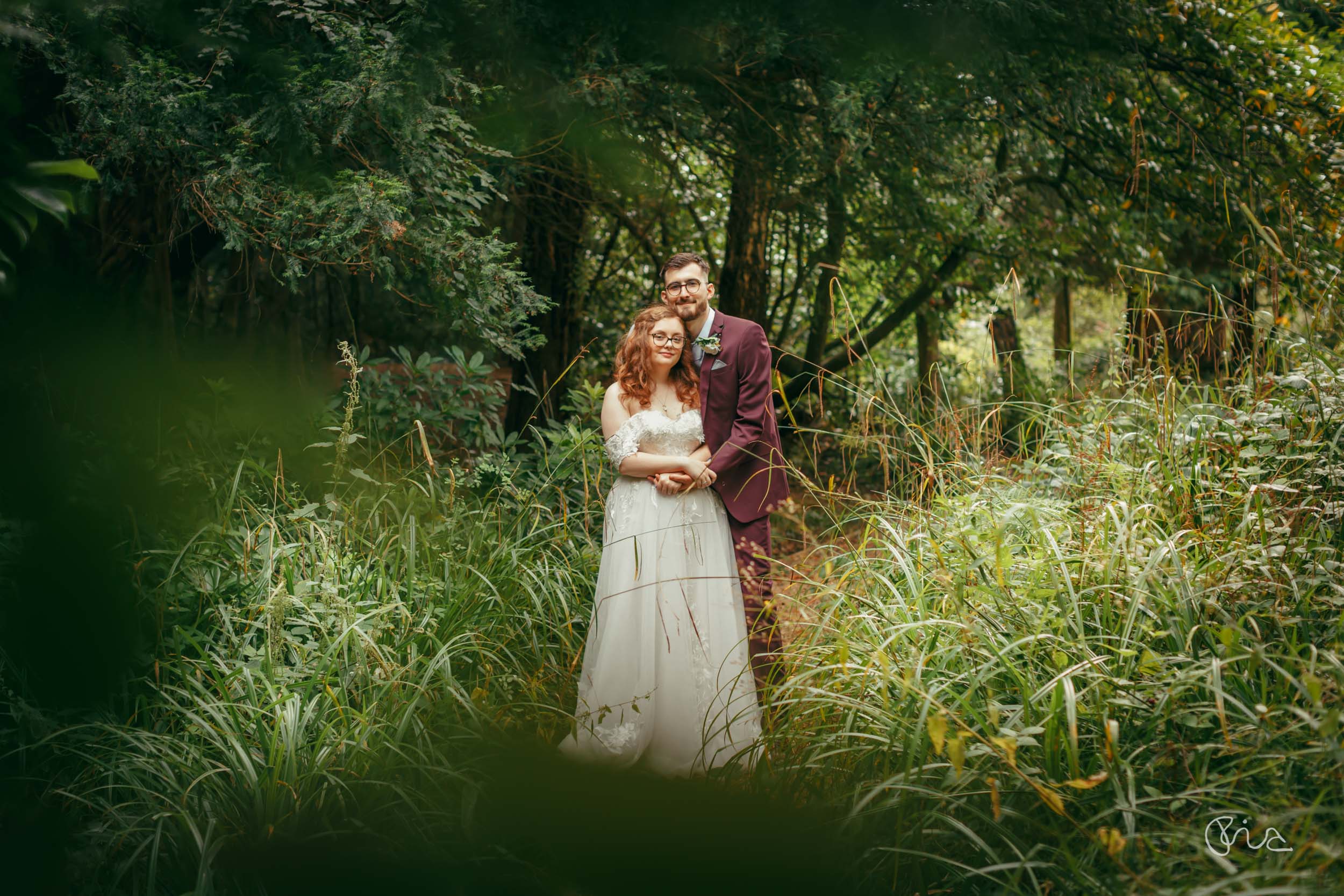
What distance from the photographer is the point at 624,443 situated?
343 cm

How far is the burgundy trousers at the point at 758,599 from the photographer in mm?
3186

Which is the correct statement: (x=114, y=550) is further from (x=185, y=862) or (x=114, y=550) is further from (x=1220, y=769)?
(x=1220, y=769)

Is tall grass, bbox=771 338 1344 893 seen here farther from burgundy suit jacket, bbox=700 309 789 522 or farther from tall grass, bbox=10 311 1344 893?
burgundy suit jacket, bbox=700 309 789 522

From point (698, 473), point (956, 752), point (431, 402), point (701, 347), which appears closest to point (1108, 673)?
point (956, 752)

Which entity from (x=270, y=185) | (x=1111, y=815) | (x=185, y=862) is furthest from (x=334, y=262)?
(x=1111, y=815)

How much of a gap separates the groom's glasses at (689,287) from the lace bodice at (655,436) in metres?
0.47

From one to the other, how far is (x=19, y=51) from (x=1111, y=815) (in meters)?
4.02

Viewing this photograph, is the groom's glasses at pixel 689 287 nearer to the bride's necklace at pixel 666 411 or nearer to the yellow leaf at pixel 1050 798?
the bride's necklace at pixel 666 411

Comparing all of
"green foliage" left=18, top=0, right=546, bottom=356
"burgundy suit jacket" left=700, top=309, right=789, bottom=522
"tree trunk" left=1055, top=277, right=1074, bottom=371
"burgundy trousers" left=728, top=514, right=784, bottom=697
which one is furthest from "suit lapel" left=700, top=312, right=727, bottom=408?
"tree trunk" left=1055, top=277, right=1074, bottom=371

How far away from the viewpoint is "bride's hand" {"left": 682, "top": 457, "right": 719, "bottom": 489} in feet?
11.1

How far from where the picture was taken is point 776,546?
Result: 276 inches

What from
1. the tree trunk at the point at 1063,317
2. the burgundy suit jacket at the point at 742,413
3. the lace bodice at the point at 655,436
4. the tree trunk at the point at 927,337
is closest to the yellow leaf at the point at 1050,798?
the burgundy suit jacket at the point at 742,413

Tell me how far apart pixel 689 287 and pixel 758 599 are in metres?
1.20

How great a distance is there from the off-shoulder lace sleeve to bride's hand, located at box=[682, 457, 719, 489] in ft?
0.67
